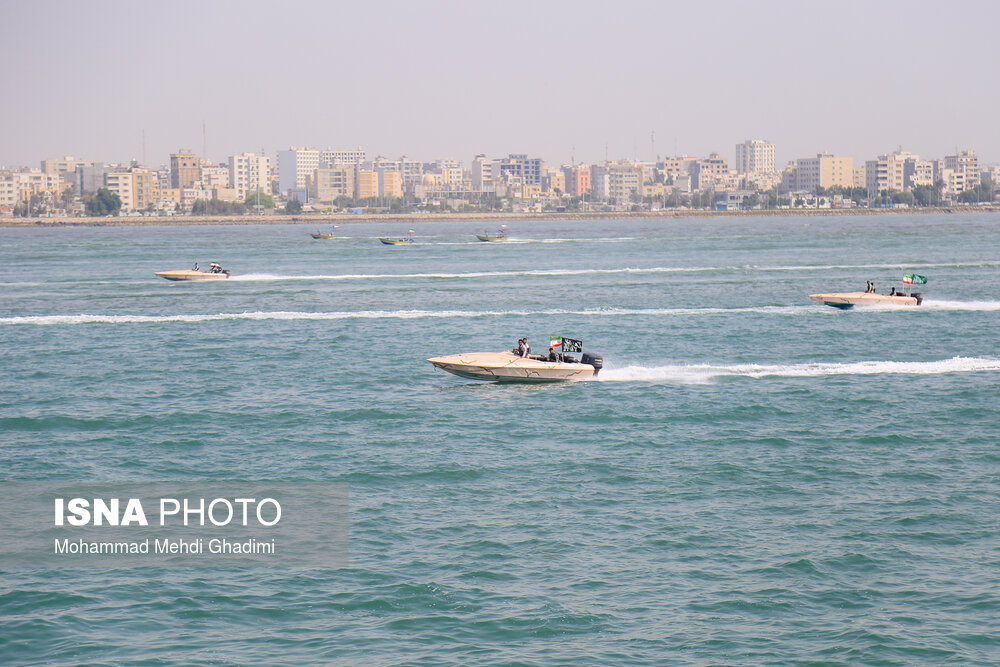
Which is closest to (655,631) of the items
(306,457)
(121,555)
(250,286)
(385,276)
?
(121,555)

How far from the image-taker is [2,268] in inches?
4828

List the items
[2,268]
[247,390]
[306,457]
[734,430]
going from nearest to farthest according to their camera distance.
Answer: [306,457] → [734,430] → [247,390] → [2,268]

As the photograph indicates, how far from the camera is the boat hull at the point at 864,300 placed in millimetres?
72125

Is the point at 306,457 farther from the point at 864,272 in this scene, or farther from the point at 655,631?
the point at 864,272

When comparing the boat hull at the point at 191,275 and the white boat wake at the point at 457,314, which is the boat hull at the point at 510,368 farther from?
the boat hull at the point at 191,275

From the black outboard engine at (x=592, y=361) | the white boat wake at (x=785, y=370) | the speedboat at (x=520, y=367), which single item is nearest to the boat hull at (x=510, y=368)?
the speedboat at (x=520, y=367)

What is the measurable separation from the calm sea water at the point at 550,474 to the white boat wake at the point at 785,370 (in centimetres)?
24

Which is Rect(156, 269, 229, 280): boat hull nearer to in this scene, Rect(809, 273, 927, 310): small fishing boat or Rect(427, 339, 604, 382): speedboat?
Rect(809, 273, 927, 310): small fishing boat


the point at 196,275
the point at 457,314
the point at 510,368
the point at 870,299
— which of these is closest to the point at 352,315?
the point at 457,314

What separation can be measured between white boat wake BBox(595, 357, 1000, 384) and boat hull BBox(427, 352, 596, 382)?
157 cm

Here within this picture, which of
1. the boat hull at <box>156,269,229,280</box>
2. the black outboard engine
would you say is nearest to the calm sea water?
the black outboard engine

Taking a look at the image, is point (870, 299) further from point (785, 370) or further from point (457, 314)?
point (457, 314)

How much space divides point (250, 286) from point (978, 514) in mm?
75116

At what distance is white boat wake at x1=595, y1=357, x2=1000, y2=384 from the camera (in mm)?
48125
